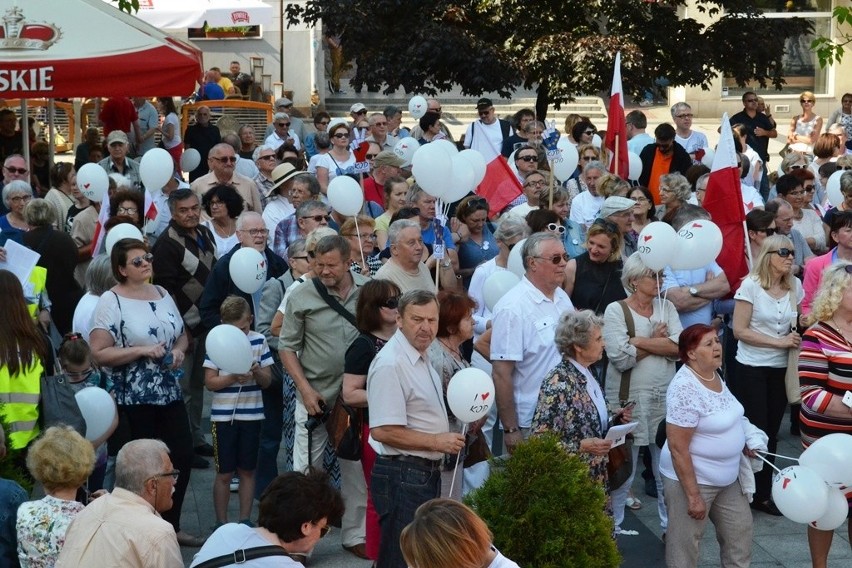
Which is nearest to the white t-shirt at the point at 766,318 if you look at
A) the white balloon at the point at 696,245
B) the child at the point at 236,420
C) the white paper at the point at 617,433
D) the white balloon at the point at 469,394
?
the white balloon at the point at 696,245

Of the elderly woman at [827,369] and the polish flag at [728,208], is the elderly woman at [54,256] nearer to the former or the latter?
the polish flag at [728,208]

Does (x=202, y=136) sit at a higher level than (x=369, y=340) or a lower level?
higher

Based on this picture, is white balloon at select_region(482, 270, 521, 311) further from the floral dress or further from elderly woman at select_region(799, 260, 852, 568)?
the floral dress

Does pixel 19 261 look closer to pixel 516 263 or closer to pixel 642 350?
pixel 516 263

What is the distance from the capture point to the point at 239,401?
7402 millimetres

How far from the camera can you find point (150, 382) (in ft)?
23.4

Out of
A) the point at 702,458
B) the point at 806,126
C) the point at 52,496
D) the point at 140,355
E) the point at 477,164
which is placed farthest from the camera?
the point at 806,126

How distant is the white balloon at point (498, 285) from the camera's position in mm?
7844

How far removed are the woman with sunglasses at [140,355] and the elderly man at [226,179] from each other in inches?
140

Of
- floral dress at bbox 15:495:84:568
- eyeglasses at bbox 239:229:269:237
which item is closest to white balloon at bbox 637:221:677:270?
eyeglasses at bbox 239:229:269:237

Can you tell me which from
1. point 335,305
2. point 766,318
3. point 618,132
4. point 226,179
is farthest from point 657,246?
point 226,179

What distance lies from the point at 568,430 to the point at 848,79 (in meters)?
27.7

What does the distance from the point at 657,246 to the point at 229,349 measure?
2.71m

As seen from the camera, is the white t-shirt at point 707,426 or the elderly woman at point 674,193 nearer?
the white t-shirt at point 707,426
